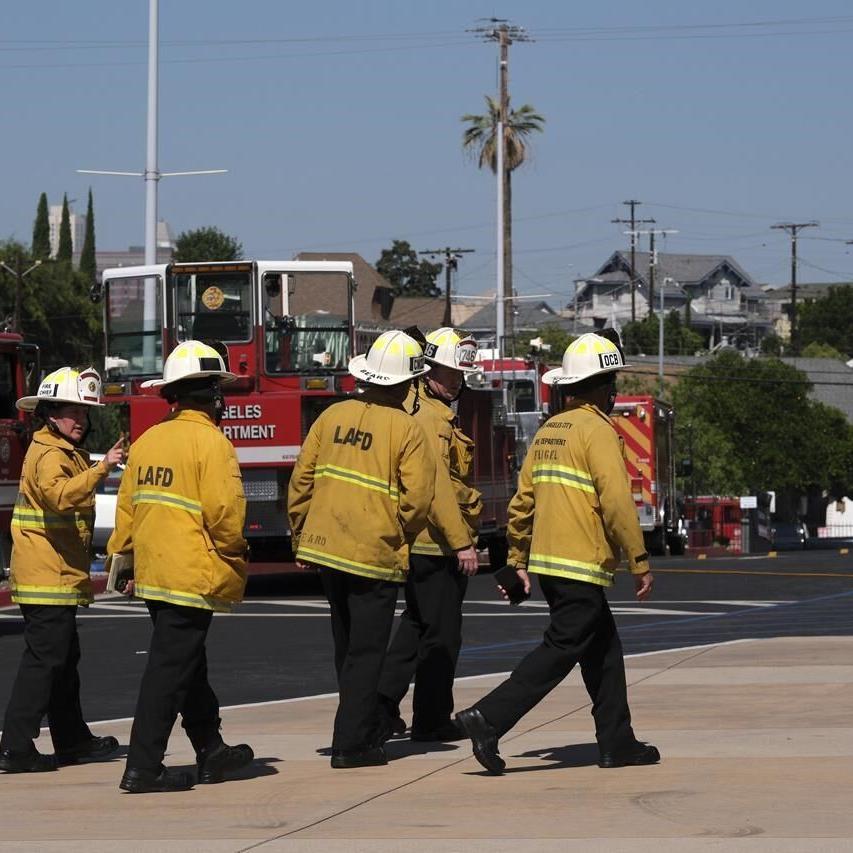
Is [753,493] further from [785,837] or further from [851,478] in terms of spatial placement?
[785,837]

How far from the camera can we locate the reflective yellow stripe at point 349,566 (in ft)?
29.3

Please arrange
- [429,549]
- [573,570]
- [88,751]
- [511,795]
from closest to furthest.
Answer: [511,795] → [573,570] → [88,751] → [429,549]

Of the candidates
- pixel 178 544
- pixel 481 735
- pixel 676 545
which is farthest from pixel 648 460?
pixel 178 544

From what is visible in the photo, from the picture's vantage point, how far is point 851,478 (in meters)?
85.9

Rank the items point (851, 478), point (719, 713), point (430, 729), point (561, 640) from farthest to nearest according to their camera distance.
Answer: point (851, 478)
point (719, 713)
point (430, 729)
point (561, 640)

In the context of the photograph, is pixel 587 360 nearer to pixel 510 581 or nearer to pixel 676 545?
pixel 510 581

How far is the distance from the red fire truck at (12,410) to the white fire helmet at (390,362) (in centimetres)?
963

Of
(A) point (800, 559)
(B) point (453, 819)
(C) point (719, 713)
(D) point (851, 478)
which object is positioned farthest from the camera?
(D) point (851, 478)

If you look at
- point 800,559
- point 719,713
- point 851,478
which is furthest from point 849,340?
point 719,713

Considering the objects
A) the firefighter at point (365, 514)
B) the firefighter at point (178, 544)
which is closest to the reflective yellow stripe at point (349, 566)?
the firefighter at point (365, 514)

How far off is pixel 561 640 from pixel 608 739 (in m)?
0.51

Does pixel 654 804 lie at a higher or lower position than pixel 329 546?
lower

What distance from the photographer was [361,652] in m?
8.94

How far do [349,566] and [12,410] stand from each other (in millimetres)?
10483
